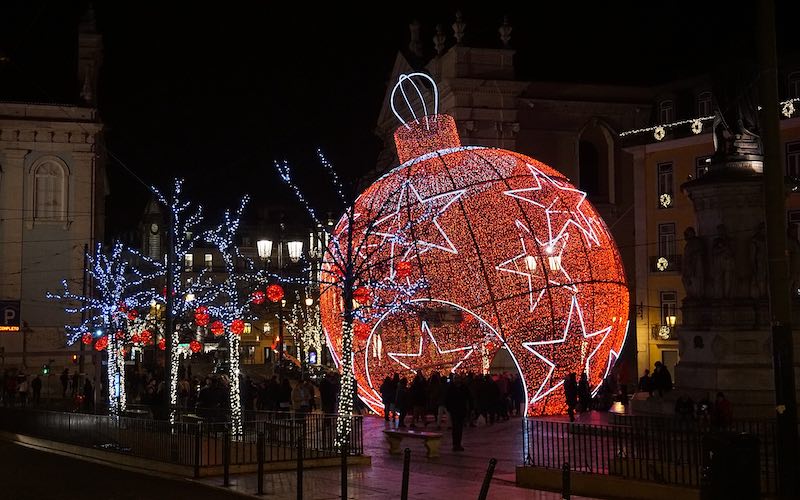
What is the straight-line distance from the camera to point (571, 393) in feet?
91.6

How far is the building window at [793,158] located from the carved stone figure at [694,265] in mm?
23088

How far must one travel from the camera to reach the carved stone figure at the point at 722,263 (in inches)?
800

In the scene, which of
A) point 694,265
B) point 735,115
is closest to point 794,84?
point 735,115

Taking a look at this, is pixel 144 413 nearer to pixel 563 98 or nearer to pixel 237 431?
pixel 237 431

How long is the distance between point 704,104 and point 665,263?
7148 millimetres

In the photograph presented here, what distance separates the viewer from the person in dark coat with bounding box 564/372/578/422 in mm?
27595

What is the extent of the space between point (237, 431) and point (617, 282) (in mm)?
13414

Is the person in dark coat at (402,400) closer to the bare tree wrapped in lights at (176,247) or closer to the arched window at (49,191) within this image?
the bare tree wrapped in lights at (176,247)

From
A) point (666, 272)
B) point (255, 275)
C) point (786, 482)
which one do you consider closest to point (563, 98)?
point (666, 272)

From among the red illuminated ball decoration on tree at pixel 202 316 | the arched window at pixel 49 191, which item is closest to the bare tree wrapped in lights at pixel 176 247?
the red illuminated ball decoration on tree at pixel 202 316

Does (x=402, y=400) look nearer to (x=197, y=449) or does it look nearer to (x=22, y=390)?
(x=197, y=449)

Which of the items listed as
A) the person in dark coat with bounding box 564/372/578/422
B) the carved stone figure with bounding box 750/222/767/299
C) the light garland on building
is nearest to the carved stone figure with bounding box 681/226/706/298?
the carved stone figure with bounding box 750/222/767/299

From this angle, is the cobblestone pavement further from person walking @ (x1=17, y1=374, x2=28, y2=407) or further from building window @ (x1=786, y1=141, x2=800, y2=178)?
building window @ (x1=786, y1=141, x2=800, y2=178)

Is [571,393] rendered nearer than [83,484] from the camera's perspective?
No
